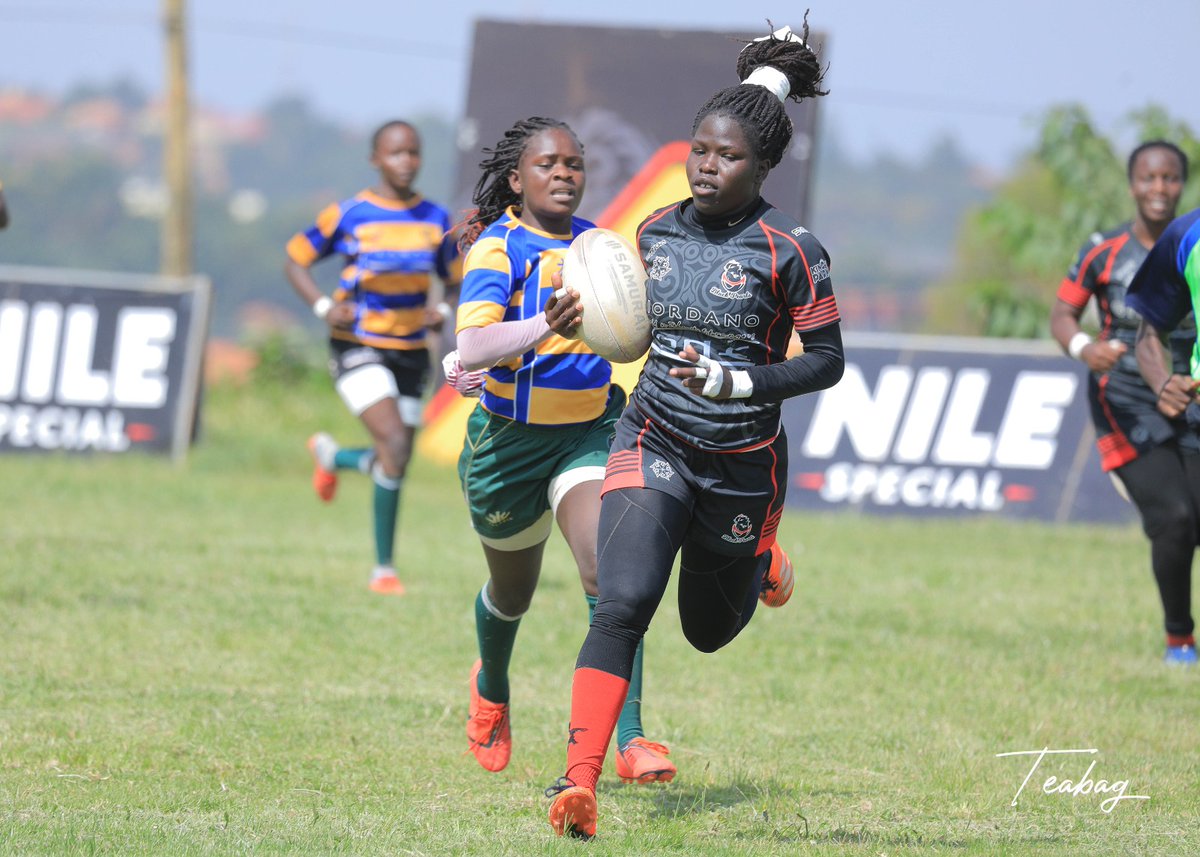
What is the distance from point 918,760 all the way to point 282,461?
36.4ft

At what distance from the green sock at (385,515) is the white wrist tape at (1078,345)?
395 centimetres

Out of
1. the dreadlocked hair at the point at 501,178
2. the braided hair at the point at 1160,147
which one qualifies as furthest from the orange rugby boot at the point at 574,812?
the braided hair at the point at 1160,147

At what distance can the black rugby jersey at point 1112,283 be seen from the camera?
323 inches

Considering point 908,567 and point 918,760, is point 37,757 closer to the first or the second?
point 918,760

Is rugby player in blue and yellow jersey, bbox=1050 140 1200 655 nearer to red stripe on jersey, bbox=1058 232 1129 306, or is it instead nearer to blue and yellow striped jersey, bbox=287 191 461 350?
red stripe on jersey, bbox=1058 232 1129 306

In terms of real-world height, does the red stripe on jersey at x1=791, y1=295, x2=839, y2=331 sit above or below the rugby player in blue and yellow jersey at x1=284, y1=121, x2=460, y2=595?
above

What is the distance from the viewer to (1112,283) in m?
8.26

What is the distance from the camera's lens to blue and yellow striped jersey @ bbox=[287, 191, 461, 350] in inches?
385

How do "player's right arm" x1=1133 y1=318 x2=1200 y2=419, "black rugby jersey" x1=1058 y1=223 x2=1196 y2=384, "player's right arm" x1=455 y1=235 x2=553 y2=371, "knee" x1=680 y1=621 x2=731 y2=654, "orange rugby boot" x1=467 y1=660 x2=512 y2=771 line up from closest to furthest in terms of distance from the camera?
"player's right arm" x1=455 y1=235 x2=553 y2=371 → "knee" x1=680 y1=621 x2=731 y2=654 → "orange rugby boot" x1=467 y1=660 x2=512 y2=771 → "player's right arm" x1=1133 y1=318 x2=1200 y2=419 → "black rugby jersey" x1=1058 y1=223 x2=1196 y2=384

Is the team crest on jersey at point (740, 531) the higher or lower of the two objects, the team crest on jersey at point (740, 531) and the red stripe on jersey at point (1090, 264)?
the lower

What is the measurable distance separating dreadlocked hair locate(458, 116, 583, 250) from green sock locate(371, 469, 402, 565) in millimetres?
3927

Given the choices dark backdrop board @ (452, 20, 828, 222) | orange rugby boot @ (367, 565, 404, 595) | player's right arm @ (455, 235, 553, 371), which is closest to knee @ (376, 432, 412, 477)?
orange rugby boot @ (367, 565, 404, 595)

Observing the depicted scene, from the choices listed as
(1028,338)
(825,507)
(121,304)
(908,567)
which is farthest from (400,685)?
(1028,338)
